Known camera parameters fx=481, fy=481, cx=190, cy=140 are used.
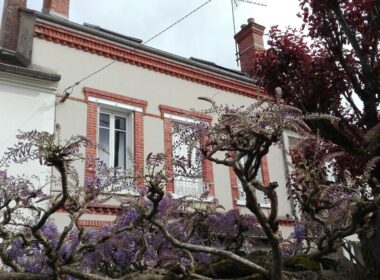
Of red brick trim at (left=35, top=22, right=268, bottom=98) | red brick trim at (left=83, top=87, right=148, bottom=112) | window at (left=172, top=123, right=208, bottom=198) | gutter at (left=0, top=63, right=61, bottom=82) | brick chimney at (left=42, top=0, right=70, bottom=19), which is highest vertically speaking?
brick chimney at (left=42, top=0, right=70, bottom=19)

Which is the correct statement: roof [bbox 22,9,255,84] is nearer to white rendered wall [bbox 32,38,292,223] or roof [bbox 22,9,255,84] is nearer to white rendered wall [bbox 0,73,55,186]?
white rendered wall [bbox 32,38,292,223]

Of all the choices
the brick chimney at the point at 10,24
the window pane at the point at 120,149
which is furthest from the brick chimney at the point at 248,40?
the brick chimney at the point at 10,24

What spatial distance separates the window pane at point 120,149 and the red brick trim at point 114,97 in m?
0.87

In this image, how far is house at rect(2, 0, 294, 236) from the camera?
11938 mm

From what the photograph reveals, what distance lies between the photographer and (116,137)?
12664mm

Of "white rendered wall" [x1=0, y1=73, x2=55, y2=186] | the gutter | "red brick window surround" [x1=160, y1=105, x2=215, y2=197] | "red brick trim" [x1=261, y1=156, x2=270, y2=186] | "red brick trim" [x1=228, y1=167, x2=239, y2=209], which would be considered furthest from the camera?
"red brick trim" [x1=261, y1=156, x2=270, y2=186]

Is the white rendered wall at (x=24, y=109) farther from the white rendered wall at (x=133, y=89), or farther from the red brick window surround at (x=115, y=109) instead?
the red brick window surround at (x=115, y=109)

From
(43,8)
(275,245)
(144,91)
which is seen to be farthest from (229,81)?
(275,245)

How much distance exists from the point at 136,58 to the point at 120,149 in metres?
2.81

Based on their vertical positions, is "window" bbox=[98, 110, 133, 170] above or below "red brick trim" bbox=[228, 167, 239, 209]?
above

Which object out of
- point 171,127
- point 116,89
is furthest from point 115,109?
point 171,127

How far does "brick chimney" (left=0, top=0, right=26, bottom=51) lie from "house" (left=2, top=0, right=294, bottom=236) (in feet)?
0.09

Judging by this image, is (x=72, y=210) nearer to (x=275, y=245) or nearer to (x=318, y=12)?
(x=275, y=245)

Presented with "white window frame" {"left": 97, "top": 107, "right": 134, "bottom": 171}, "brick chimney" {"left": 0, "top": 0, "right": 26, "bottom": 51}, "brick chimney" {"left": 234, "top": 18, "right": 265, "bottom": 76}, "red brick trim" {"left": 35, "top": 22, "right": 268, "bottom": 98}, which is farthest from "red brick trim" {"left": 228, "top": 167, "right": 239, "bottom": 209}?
"brick chimney" {"left": 0, "top": 0, "right": 26, "bottom": 51}
